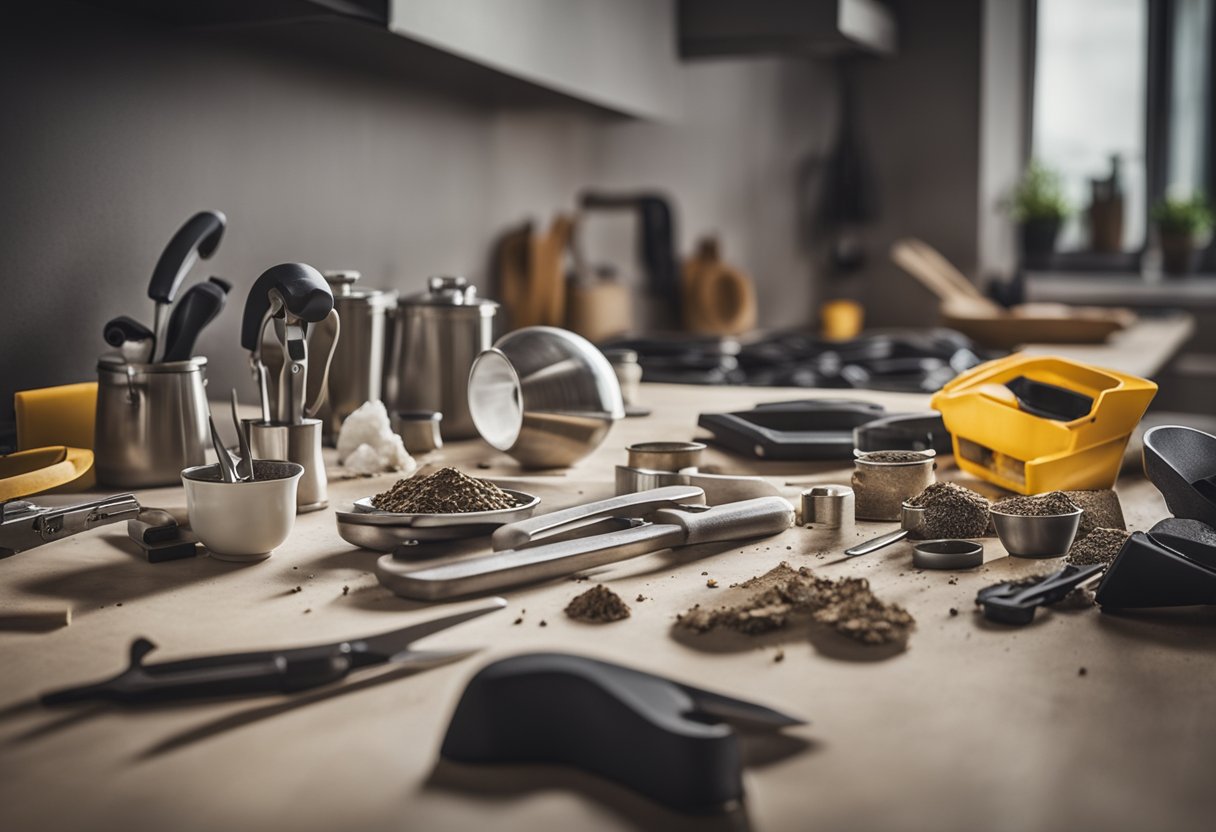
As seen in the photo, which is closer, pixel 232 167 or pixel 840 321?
pixel 232 167

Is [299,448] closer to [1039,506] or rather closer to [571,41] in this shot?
[1039,506]

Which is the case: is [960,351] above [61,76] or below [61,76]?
below

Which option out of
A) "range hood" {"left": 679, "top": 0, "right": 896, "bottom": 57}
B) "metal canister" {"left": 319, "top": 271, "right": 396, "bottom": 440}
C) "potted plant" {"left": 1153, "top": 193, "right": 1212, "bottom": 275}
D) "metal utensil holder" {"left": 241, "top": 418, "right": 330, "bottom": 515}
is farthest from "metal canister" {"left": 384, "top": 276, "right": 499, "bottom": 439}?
"potted plant" {"left": 1153, "top": 193, "right": 1212, "bottom": 275}

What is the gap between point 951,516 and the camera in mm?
982

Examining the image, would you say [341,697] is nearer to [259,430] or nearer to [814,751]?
[814,751]

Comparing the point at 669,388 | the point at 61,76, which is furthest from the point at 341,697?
the point at 669,388

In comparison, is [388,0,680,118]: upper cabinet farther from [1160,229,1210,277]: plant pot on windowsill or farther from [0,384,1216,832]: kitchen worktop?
[1160,229,1210,277]: plant pot on windowsill

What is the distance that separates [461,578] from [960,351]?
6.44 ft

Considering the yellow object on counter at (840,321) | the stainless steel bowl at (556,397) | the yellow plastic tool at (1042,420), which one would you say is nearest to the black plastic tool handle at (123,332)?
the stainless steel bowl at (556,397)

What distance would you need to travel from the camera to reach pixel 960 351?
2549 mm

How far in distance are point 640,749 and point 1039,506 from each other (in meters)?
0.52

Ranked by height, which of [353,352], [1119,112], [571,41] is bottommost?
[353,352]

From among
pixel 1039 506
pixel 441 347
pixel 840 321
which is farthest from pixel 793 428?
pixel 840 321

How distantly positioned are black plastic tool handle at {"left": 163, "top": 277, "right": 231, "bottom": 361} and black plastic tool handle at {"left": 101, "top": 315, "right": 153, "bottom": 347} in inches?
0.9
